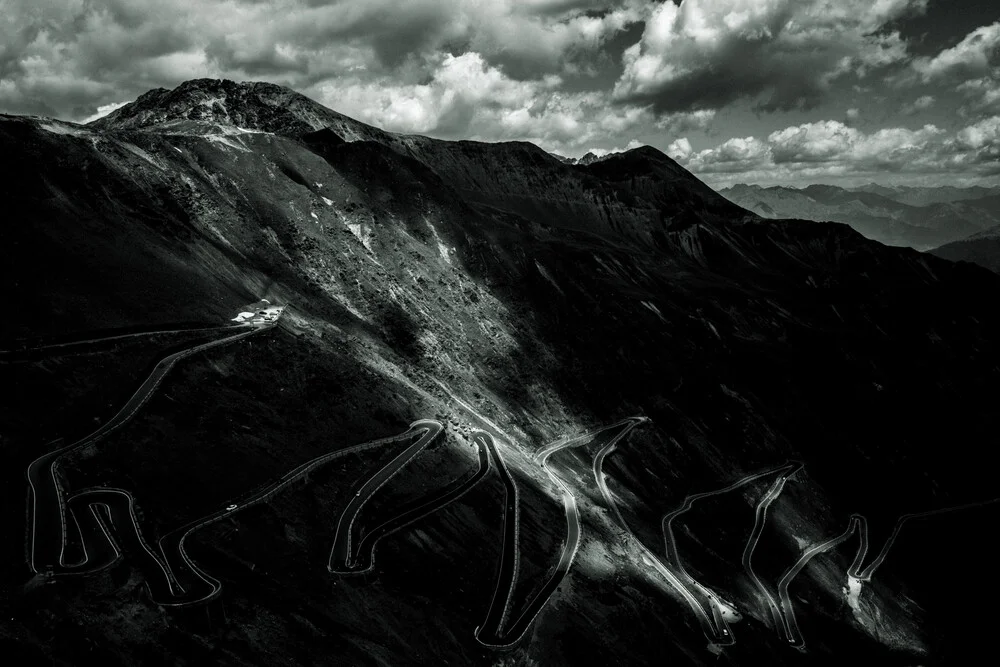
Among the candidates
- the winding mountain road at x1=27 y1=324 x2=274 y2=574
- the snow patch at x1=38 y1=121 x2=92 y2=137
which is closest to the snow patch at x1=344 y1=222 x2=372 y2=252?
the snow patch at x1=38 y1=121 x2=92 y2=137

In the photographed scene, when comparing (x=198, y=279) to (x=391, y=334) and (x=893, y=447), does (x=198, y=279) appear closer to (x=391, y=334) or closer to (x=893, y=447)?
(x=391, y=334)

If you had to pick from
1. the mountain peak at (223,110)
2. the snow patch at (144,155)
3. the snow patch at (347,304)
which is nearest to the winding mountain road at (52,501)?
the snow patch at (347,304)

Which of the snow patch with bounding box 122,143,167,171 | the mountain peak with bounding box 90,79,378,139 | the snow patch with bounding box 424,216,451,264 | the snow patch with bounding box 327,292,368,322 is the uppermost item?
the mountain peak with bounding box 90,79,378,139

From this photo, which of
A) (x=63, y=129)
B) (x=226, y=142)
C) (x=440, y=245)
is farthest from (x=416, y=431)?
(x=63, y=129)

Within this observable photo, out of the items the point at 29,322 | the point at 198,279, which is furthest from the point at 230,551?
the point at 198,279

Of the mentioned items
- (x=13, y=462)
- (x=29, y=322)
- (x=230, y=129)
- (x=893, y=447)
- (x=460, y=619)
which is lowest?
(x=893, y=447)

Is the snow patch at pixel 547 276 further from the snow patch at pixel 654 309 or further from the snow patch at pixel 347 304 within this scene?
the snow patch at pixel 347 304

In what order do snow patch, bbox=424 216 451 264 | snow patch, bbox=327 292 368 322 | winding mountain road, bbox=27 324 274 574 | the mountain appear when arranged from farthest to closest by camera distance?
snow patch, bbox=424 216 451 264 → snow patch, bbox=327 292 368 322 → the mountain → winding mountain road, bbox=27 324 274 574

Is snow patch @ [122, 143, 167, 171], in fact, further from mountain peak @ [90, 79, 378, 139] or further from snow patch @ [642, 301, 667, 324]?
snow patch @ [642, 301, 667, 324]
